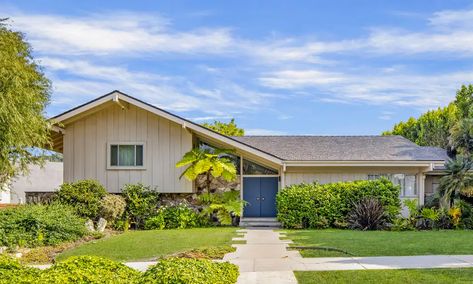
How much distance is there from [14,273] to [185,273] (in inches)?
84.6

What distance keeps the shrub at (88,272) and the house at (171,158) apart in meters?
12.9

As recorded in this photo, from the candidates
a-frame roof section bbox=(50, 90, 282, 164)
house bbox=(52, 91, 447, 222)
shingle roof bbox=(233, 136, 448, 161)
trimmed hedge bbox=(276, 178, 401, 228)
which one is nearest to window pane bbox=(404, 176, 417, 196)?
house bbox=(52, 91, 447, 222)

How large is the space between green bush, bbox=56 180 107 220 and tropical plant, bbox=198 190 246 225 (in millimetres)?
3849

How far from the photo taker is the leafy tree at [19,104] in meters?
16.6

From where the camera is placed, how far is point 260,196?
22234mm

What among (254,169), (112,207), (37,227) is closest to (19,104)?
(37,227)

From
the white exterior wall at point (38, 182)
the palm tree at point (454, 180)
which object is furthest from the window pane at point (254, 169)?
the white exterior wall at point (38, 182)

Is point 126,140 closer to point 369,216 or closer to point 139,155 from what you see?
point 139,155

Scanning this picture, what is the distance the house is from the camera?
20984mm

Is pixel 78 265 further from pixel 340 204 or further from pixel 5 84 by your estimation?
pixel 340 204

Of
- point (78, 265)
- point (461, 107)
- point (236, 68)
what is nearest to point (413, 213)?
point (236, 68)

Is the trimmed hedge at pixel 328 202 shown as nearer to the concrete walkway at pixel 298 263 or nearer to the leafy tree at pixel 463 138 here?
the leafy tree at pixel 463 138

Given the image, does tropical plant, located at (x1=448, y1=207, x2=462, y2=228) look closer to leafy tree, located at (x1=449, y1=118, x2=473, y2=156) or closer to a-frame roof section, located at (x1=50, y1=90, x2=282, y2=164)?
leafy tree, located at (x1=449, y1=118, x2=473, y2=156)

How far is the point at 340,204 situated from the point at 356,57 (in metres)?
5.29
